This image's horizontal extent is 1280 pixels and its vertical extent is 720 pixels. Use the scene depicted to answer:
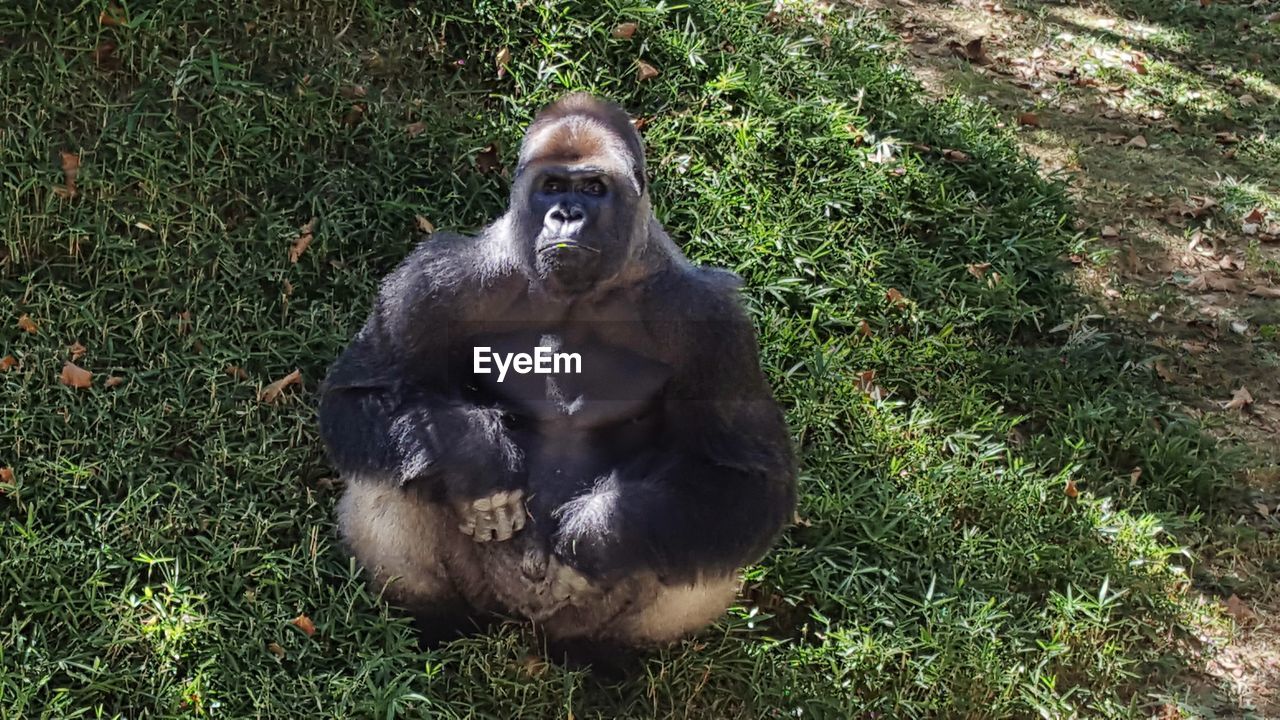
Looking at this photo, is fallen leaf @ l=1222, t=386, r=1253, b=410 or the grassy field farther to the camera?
fallen leaf @ l=1222, t=386, r=1253, b=410

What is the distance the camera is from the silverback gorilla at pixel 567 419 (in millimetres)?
3389

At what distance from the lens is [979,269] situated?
5.73 meters

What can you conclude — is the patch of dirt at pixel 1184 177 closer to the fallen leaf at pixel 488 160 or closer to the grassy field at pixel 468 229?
the grassy field at pixel 468 229

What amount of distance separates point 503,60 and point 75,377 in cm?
230

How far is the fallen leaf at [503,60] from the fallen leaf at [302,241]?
120cm

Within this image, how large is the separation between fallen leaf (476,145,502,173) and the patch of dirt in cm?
272

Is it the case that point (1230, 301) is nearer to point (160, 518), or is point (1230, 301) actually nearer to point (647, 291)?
point (647, 291)

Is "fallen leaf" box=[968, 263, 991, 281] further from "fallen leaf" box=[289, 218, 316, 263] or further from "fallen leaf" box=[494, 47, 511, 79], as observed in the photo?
"fallen leaf" box=[289, 218, 316, 263]

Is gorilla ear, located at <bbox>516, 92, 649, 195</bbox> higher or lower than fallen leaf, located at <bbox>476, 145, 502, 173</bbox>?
higher

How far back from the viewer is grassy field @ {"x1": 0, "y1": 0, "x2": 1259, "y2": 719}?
3844 mm

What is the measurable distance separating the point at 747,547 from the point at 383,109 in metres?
2.76

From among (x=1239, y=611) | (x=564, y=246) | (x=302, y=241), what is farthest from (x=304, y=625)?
(x=1239, y=611)

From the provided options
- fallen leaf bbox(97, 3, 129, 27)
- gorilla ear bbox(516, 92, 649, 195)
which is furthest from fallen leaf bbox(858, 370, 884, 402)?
fallen leaf bbox(97, 3, 129, 27)

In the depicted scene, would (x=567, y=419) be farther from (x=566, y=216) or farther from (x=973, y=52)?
(x=973, y=52)
